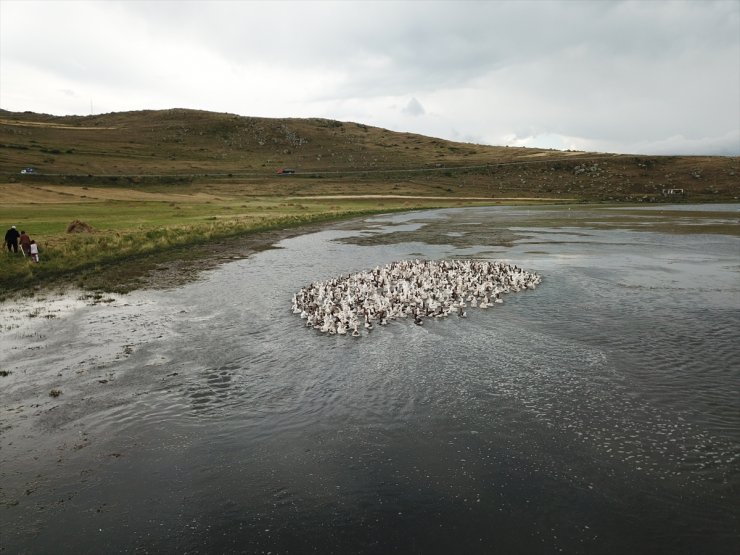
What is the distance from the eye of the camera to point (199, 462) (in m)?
10.8

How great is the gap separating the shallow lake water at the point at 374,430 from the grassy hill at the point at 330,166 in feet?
333

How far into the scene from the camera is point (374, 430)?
1207 cm

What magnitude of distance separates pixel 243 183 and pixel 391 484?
12366 cm

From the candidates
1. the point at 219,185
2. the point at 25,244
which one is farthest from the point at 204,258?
the point at 219,185

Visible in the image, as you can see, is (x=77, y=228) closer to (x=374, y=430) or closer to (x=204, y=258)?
(x=204, y=258)

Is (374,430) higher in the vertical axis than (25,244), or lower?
lower

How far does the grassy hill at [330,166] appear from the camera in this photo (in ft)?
402

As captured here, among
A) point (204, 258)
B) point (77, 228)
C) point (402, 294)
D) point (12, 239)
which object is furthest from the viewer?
point (77, 228)

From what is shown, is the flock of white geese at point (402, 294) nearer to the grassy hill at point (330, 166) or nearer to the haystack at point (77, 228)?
the haystack at point (77, 228)

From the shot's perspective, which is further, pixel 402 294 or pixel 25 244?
pixel 25 244

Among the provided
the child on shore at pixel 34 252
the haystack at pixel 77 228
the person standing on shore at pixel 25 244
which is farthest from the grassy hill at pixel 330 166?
the child on shore at pixel 34 252

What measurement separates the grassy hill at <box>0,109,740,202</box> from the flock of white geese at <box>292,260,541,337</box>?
92.3 metres

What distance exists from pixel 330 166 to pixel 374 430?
517ft

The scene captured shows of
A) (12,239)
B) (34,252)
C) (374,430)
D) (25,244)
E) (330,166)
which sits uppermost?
(330,166)
